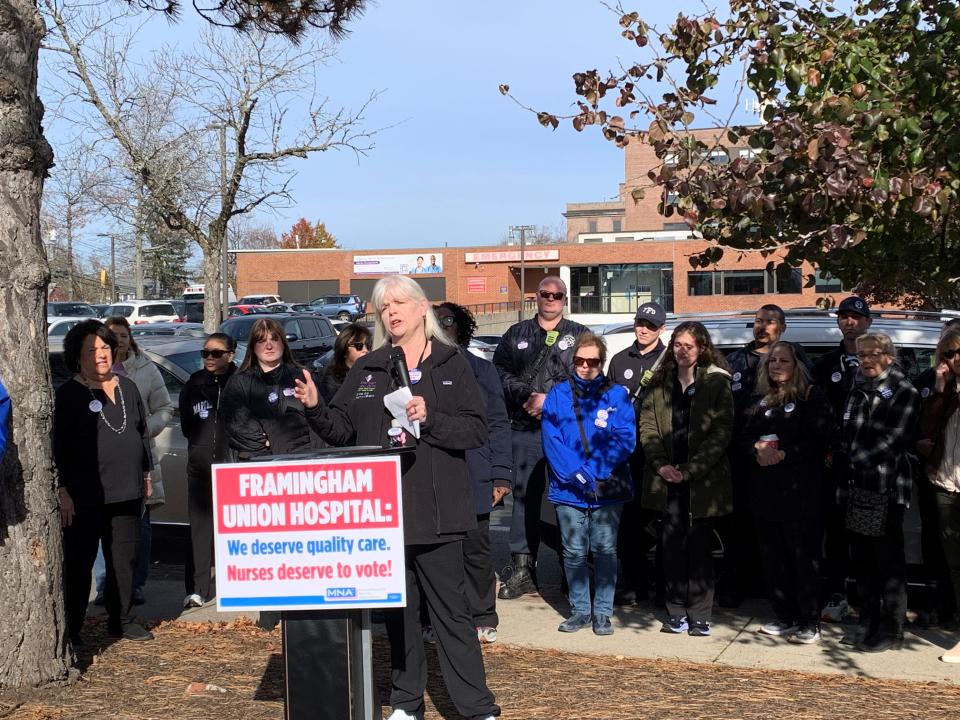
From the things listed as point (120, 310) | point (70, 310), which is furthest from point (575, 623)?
point (120, 310)

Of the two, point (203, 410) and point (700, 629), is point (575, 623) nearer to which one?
point (700, 629)

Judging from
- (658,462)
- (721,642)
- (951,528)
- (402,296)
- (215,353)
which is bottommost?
(721,642)

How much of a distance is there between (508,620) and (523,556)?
63cm

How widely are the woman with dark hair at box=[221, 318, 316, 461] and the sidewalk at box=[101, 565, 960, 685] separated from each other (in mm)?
1205

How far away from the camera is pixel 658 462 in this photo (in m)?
6.83

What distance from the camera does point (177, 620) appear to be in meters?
7.24

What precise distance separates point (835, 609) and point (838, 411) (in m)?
1.28

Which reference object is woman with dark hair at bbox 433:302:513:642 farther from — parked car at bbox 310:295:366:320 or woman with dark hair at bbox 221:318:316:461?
parked car at bbox 310:295:366:320

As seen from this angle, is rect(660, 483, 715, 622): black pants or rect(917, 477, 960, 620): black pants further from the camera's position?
rect(660, 483, 715, 622): black pants

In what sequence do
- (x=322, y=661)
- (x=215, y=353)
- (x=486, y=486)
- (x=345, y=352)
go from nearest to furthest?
(x=322, y=661)
(x=486, y=486)
(x=345, y=352)
(x=215, y=353)

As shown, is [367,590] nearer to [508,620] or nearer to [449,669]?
[449,669]

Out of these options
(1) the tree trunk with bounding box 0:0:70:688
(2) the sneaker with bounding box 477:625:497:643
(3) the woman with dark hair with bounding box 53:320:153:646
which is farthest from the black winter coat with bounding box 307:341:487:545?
(3) the woman with dark hair with bounding box 53:320:153:646

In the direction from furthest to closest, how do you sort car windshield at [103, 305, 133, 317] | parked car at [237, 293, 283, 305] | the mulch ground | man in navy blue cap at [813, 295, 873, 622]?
parked car at [237, 293, 283, 305] < car windshield at [103, 305, 133, 317] < man in navy blue cap at [813, 295, 873, 622] < the mulch ground

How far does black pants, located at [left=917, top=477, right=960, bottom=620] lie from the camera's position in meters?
6.61
